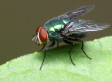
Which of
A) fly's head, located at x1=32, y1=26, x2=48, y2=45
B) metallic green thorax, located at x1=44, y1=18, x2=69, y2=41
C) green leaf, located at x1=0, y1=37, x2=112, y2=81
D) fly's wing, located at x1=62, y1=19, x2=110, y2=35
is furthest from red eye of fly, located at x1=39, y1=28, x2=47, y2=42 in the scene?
fly's wing, located at x1=62, y1=19, x2=110, y2=35

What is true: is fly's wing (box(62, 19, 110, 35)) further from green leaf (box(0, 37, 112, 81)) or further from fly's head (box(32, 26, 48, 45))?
fly's head (box(32, 26, 48, 45))

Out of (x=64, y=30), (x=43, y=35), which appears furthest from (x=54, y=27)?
(x=43, y=35)

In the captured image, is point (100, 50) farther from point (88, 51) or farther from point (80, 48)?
point (80, 48)

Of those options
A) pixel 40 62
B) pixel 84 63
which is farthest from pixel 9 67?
pixel 84 63

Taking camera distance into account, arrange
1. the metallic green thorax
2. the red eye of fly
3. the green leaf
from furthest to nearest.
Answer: the metallic green thorax < the red eye of fly < the green leaf

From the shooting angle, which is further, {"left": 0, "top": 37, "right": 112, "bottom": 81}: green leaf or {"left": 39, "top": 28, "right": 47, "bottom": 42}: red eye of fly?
{"left": 39, "top": 28, "right": 47, "bottom": 42}: red eye of fly

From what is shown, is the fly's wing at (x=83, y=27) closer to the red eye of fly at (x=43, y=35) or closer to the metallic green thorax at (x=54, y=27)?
the metallic green thorax at (x=54, y=27)

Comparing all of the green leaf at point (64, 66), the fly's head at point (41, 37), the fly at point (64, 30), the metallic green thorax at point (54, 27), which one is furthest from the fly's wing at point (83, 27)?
the fly's head at point (41, 37)
